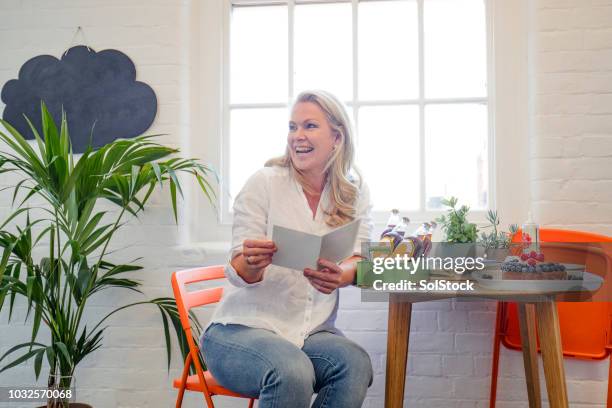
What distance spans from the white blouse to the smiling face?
77 mm

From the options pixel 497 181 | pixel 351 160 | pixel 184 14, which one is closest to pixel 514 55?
pixel 497 181

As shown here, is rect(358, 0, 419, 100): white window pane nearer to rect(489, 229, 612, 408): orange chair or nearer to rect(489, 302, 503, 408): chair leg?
rect(489, 229, 612, 408): orange chair

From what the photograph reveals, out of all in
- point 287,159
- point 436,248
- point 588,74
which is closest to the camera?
point 436,248

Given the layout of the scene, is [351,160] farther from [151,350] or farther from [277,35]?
[151,350]

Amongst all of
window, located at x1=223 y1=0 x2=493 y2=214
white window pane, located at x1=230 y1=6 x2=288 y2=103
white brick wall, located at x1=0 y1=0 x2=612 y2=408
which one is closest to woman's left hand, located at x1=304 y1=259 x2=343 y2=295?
white brick wall, located at x1=0 y1=0 x2=612 y2=408

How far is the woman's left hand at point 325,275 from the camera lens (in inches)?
64.0

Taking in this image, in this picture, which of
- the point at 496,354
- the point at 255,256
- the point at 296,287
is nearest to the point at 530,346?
the point at 496,354

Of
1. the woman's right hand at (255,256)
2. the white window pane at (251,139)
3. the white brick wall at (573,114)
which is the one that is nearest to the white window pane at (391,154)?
the white window pane at (251,139)

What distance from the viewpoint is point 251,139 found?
281 centimetres

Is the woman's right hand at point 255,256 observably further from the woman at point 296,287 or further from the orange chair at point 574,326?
the orange chair at point 574,326

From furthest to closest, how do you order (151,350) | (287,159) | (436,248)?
(151,350)
(287,159)
(436,248)

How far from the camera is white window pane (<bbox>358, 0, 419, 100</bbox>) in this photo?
273 cm

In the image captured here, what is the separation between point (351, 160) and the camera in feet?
6.70

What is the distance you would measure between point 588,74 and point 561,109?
7.2 inches
